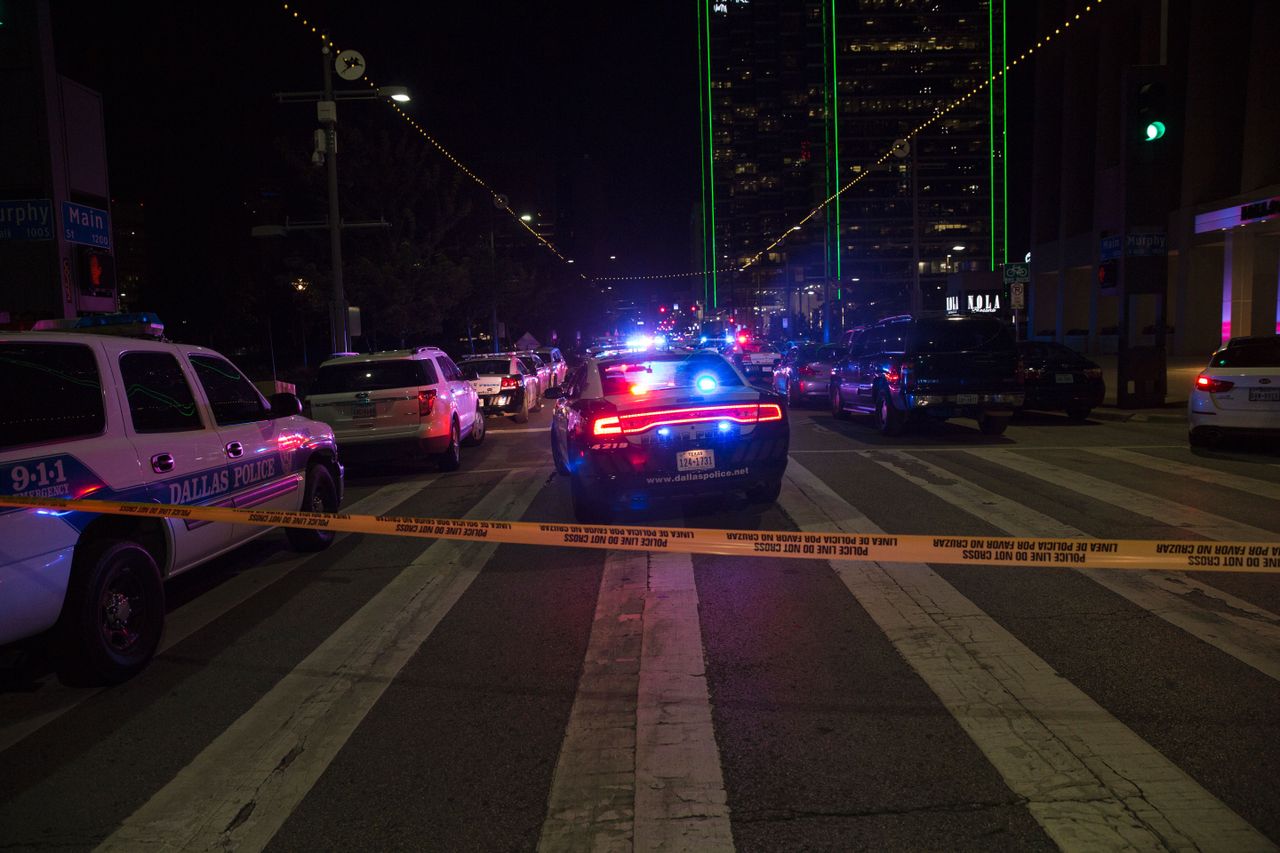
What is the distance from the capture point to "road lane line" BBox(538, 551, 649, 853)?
3328 millimetres

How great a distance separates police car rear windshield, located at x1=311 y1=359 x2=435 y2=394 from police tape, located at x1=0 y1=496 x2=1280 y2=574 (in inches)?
263

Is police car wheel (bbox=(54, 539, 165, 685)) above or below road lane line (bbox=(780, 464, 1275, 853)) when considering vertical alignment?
above

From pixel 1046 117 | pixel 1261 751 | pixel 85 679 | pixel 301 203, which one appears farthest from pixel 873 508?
pixel 1046 117

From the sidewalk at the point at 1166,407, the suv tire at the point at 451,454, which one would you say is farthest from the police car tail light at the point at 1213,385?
the suv tire at the point at 451,454

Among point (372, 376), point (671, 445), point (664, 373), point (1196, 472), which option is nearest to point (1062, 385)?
point (1196, 472)

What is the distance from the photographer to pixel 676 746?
3.99m

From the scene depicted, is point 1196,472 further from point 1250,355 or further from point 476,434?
point 476,434

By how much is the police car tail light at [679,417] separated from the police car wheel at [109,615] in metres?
3.79

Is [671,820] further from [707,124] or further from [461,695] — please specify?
[707,124]

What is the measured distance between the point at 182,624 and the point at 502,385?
15524mm

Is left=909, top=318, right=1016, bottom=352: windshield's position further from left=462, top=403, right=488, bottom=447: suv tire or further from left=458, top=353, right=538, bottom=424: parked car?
left=458, top=353, right=538, bottom=424: parked car

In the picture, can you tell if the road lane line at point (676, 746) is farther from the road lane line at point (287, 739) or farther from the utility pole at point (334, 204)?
the utility pole at point (334, 204)

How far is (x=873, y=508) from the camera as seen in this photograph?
9172 millimetres

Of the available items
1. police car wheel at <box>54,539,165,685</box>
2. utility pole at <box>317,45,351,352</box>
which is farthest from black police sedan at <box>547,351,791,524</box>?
utility pole at <box>317,45,351,352</box>
